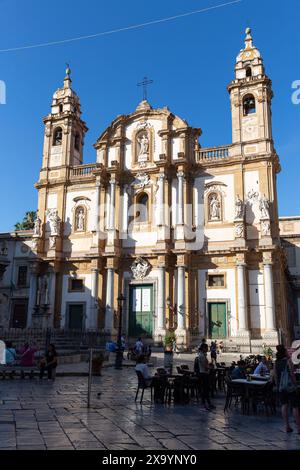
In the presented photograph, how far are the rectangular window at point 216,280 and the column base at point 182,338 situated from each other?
11.7ft

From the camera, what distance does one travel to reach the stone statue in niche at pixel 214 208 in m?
29.8

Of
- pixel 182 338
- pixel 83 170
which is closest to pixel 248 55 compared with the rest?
pixel 83 170

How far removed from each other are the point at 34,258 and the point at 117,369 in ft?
52.4

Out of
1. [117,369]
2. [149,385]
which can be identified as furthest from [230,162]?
[149,385]

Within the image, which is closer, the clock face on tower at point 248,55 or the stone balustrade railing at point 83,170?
the clock face on tower at point 248,55

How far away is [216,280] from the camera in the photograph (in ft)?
95.7

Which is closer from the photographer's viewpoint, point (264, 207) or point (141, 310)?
point (264, 207)

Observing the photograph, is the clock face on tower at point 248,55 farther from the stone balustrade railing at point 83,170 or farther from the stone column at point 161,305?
the stone column at point 161,305

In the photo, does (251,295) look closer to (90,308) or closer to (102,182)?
(90,308)

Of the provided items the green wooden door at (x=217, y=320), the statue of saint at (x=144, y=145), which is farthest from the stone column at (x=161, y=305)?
the statue of saint at (x=144, y=145)

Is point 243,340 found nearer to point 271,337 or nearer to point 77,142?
point 271,337

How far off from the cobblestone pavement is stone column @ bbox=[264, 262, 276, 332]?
15.4m

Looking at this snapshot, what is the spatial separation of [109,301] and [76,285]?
360 cm

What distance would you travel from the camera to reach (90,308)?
31422 millimetres
